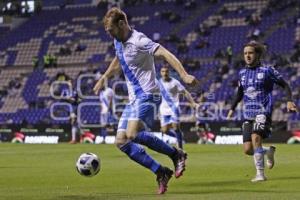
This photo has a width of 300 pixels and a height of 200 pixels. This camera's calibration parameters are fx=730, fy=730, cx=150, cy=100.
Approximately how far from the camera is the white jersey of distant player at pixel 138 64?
413 inches

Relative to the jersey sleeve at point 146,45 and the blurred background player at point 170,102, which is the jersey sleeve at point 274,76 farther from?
the blurred background player at point 170,102

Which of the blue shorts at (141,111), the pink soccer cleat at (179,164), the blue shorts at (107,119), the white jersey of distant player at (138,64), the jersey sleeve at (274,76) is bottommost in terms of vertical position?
the blue shorts at (107,119)

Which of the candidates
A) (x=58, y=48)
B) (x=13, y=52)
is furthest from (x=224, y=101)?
(x=13, y=52)

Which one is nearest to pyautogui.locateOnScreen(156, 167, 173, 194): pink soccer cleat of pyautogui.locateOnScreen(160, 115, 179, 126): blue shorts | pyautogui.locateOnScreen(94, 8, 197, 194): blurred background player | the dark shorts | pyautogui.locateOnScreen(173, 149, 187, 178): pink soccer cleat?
pyautogui.locateOnScreen(94, 8, 197, 194): blurred background player

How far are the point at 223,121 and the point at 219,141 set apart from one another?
1.04m

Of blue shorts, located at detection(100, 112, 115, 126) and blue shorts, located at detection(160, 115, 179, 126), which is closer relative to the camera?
blue shorts, located at detection(160, 115, 179, 126)

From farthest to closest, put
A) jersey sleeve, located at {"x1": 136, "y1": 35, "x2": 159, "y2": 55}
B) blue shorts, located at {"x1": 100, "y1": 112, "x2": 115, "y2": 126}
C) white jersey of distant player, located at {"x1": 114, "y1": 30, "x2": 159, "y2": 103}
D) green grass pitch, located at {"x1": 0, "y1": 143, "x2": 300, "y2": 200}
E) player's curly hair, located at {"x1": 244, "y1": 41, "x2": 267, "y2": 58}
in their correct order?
blue shorts, located at {"x1": 100, "y1": 112, "x2": 115, "y2": 126} < player's curly hair, located at {"x1": 244, "y1": 41, "x2": 267, "y2": 58} < white jersey of distant player, located at {"x1": 114, "y1": 30, "x2": 159, "y2": 103} < jersey sleeve, located at {"x1": 136, "y1": 35, "x2": 159, "y2": 55} < green grass pitch, located at {"x1": 0, "y1": 143, "x2": 300, "y2": 200}

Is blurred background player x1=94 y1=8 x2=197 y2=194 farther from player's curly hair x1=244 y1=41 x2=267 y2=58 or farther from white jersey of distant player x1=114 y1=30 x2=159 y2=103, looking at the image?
player's curly hair x1=244 y1=41 x2=267 y2=58

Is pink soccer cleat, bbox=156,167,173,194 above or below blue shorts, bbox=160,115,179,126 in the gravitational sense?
above

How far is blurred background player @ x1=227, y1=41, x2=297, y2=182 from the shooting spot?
1232cm

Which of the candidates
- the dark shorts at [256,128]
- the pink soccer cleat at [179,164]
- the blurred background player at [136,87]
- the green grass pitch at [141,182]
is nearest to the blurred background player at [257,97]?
the dark shorts at [256,128]

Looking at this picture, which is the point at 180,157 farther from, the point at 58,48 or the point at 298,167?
the point at 58,48

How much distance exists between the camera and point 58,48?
51.8 m

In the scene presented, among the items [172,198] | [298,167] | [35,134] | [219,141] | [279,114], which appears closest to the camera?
[172,198]
